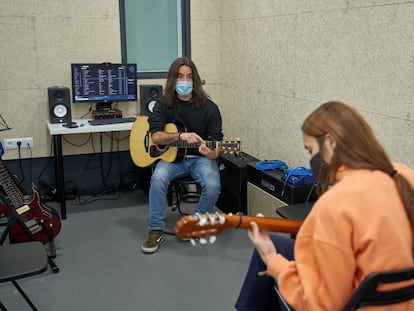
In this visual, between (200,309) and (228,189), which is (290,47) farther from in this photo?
(200,309)

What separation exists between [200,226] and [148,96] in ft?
9.46

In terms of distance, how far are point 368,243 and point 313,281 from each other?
19 centimetres

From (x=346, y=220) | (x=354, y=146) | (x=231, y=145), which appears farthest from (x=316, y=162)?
(x=231, y=145)

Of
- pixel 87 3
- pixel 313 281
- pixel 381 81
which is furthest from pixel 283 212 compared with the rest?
pixel 87 3

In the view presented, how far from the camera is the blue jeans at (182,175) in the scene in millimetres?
3246

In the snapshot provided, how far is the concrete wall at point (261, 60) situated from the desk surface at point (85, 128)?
39 centimetres

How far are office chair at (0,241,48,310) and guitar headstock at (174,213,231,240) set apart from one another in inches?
30.3

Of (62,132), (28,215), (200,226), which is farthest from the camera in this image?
(62,132)

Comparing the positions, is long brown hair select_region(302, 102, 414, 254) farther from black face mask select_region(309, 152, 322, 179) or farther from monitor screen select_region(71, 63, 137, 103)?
monitor screen select_region(71, 63, 137, 103)

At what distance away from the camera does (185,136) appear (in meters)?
3.24

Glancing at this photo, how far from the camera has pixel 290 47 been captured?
3.29 m

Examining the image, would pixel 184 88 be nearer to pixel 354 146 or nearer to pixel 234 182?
pixel 234 182

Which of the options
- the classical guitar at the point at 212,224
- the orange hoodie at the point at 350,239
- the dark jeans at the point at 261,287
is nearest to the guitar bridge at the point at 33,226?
the dark jeans at the point at 261,287

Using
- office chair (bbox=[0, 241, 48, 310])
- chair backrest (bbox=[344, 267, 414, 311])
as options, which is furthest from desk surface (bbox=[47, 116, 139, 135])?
chair backrest (bbox=[344, 267, 414, 311])
